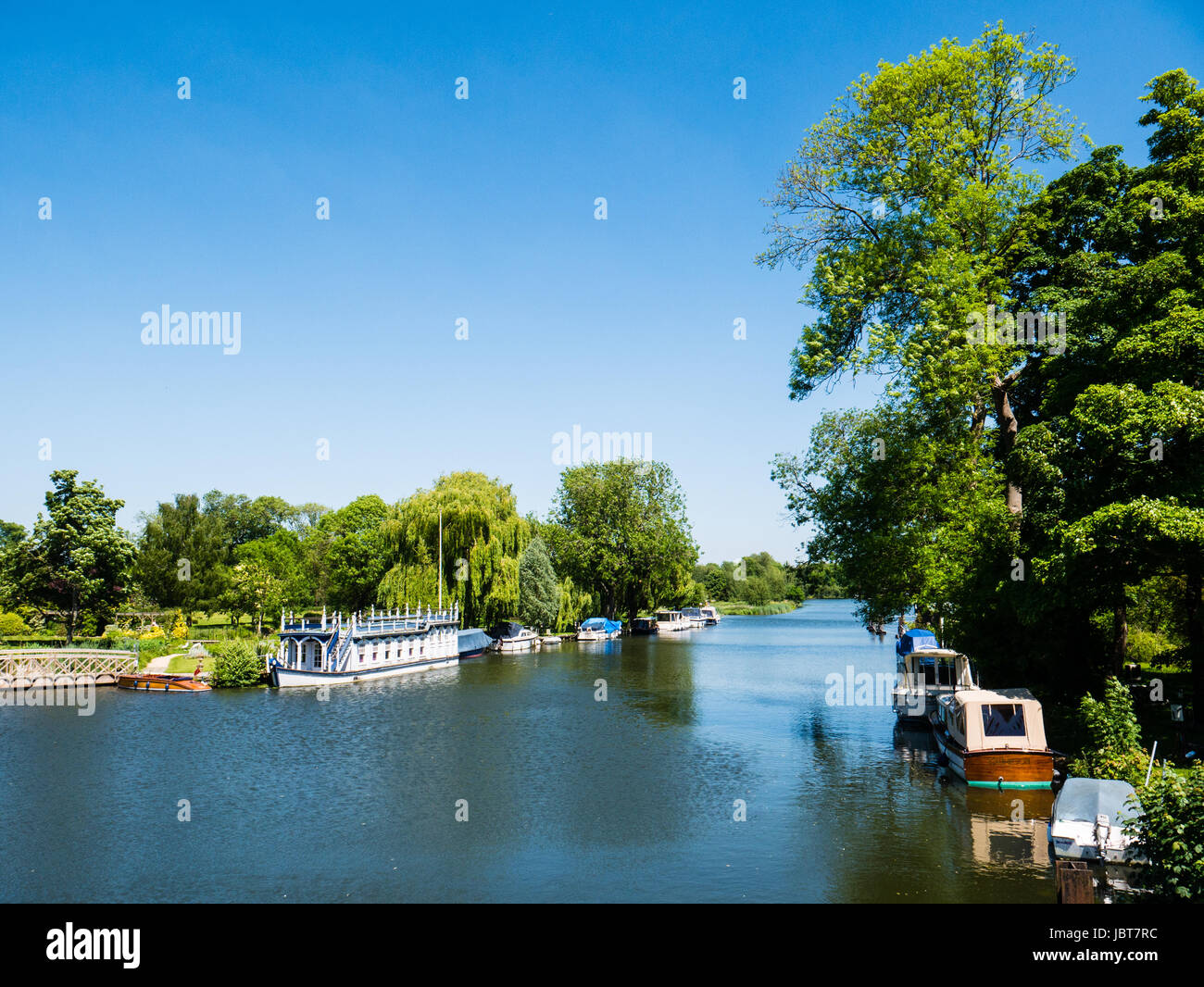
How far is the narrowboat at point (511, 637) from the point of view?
81.6 m

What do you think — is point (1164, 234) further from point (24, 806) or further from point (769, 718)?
point (24, 806)

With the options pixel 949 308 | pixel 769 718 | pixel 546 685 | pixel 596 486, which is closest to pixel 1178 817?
pixel 949 308

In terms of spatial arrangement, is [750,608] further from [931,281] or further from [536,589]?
[931,281]

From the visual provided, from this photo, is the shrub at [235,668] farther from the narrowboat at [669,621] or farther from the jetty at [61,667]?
the narrowboat at [669,621]

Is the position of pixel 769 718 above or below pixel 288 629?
below

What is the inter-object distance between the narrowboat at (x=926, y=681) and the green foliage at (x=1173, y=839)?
2132 centimetres

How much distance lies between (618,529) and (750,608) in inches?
3261

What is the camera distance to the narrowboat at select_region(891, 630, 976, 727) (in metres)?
35.6

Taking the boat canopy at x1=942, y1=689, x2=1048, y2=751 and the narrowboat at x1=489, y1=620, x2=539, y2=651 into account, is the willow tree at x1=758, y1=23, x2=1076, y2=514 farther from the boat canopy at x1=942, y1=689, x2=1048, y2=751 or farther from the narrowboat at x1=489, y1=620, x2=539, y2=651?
the narrowboat at x1=489, y1=620, x2=539, y2=651

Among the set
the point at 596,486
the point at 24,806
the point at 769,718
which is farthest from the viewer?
the point at 596,486

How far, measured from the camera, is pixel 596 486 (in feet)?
346

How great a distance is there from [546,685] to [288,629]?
56.7ft

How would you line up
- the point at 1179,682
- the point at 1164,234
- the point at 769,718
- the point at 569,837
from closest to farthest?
the point at 569,837 < the point at 1164,234 < the point at 1179,682 < the point at 769,718

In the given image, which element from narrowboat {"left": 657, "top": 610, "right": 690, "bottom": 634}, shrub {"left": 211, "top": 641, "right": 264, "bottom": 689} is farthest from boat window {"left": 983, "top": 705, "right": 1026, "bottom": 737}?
narrowboat {"left": 657, "top": 610, "right": 690, "bottom": 634}
